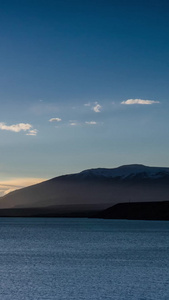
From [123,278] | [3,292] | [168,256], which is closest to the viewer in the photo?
[3,292]

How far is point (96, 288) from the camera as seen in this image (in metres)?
49.4

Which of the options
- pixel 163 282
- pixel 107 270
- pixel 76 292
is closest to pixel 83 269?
pixel 107 270

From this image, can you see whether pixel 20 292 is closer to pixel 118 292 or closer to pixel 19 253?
pixel 118 292

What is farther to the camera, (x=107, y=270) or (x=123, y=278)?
(x=107, y=270)

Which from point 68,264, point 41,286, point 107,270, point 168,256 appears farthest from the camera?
point 168,256

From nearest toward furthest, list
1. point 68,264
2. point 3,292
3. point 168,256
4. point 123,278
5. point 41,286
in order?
1. point 3,292
2. point 41,286
3. point 123,278
4. point 68,264
5. point 168,256

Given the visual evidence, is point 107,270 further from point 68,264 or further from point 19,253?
point 19,253

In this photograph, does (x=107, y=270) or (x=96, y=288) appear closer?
(x=96, y=288)

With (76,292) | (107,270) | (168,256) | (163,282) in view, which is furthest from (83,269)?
(168,256)

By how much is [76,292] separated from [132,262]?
2816cm

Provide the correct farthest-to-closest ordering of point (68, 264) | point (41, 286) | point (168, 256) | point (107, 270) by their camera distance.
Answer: point (168, 256) → point (68, 264) → point (107, 270) → point (41, 286)

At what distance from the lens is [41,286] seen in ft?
166

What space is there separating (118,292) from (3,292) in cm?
981

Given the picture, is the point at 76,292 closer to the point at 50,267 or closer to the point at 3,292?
the point at 3,292
